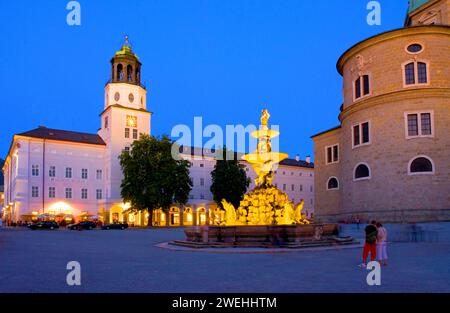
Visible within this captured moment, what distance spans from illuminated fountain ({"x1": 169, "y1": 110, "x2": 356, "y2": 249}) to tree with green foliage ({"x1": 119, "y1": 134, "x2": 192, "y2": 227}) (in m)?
32.2

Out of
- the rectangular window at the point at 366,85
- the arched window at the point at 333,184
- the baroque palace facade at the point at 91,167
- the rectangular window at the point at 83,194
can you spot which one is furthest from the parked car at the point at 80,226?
the rectangular window at the point at 366,85

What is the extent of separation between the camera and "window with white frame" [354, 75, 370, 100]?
38438 millimetres

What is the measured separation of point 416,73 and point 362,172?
9.11m

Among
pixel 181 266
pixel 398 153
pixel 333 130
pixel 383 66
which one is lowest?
pixel 181 266

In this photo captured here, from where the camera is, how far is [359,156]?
1511 inches

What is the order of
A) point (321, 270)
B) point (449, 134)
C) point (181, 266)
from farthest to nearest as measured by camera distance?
point (449, 134)
point (181, 266)
point (321, 270)

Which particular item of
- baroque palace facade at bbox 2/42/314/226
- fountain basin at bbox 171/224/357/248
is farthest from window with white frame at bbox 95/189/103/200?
fountain basin at bbox 171/224/357/248

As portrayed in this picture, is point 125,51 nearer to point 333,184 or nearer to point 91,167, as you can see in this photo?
point 91,167

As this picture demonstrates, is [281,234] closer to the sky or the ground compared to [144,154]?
closer to the ground

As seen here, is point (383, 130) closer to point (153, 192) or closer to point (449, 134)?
point (449, 134)

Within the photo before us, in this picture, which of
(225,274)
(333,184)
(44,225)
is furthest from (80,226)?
(225,274)

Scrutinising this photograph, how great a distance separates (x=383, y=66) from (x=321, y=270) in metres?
29.3

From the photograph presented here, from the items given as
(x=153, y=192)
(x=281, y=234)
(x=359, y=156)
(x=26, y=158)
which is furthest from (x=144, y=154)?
(x=281, y=234)

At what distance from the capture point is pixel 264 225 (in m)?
19.8
